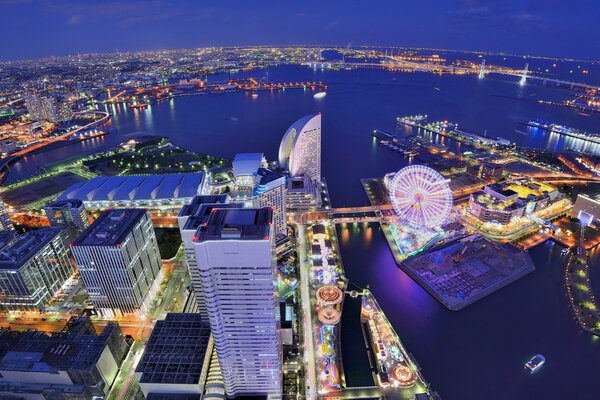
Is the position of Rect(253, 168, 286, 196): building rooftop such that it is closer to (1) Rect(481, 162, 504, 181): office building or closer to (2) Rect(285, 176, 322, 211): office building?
(2) Rect(285, 176, 322, 211): office building

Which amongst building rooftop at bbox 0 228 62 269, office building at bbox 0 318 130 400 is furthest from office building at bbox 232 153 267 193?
office building at bbox 0 318 130 400

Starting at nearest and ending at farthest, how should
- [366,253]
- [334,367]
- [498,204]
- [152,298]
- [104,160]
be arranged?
1. [334,367]
2. [152,298]
3. [366,253]
4. [498,204]
5. [104,160]

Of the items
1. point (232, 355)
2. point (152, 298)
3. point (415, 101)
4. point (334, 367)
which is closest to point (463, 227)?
point (334, 367)

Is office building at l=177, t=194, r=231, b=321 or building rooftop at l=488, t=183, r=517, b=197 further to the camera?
building rooftop at l=488, t=183, r=517, b=197

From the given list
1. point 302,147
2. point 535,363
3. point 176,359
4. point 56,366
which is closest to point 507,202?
point 535,363

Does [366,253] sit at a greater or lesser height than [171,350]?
lesser

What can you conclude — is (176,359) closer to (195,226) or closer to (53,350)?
(53,350)

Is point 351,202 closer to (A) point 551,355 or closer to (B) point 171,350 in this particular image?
(A) point 551,355
